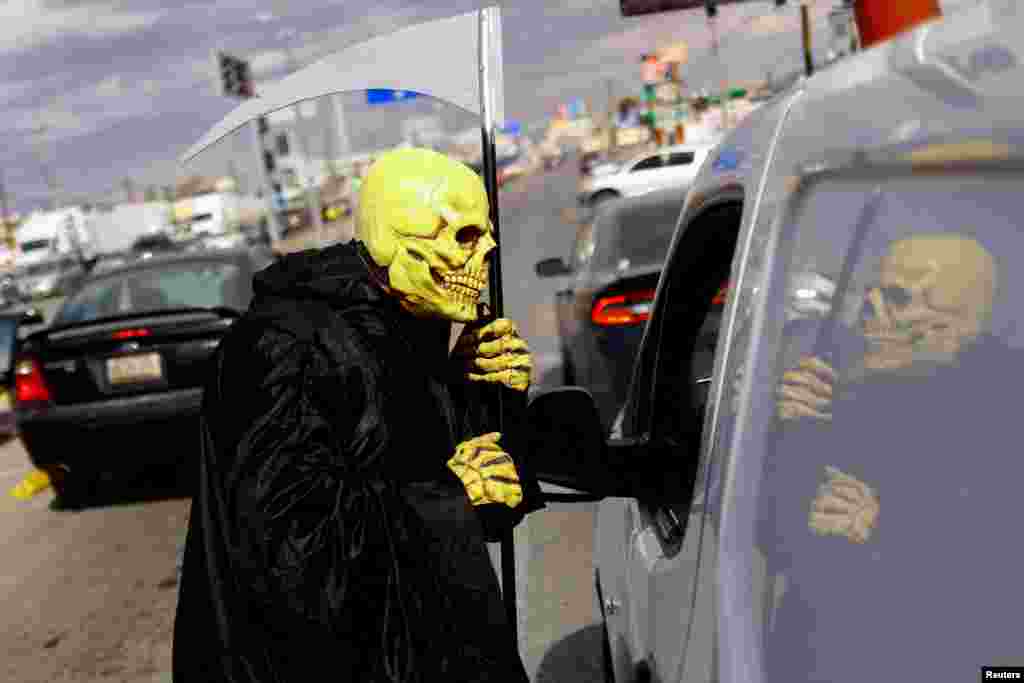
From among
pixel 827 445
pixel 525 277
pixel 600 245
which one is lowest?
pixel 525 277

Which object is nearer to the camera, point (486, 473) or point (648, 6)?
point (486, 473)

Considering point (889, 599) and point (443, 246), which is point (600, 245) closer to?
point (443, 246)

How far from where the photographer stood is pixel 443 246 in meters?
2.13

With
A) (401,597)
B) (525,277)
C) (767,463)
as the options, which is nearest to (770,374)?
(767,463)

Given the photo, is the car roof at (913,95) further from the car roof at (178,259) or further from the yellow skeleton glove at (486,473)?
the car roof at (178,259)

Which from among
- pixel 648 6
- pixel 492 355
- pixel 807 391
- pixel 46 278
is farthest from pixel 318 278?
pixel 46 278

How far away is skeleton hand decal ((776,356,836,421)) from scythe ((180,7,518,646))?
1.20 meters

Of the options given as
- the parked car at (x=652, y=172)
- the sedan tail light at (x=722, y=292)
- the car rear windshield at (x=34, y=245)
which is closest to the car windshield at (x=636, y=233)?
the sedan tail light at (x=722, y=292)

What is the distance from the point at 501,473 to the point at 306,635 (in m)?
0.41

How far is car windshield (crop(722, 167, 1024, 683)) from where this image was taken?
44.9 inches

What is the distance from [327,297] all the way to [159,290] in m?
7.29

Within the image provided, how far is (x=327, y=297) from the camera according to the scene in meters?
2.10

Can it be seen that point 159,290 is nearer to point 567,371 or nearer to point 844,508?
point 567,371

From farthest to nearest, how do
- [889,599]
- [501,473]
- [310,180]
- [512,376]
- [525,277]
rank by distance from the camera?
[310,180] < [525,277] < [512,376] < [501,473] < [889,599]
